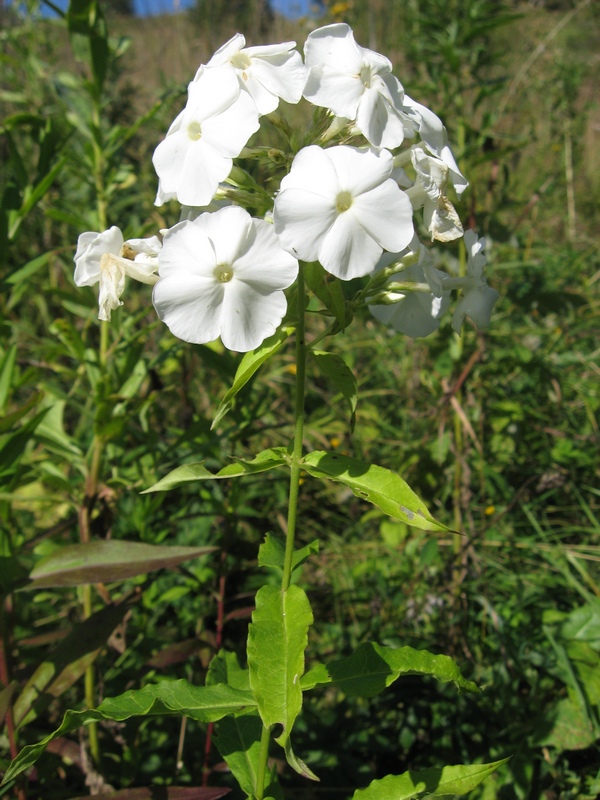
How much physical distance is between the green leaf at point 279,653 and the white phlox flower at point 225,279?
45 cm

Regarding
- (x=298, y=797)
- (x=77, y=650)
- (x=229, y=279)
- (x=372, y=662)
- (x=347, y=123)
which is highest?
(x=347, y=123)

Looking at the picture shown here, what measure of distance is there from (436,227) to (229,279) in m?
0.38

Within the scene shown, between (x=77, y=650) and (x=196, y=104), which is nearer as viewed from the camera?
(x=196, y=104)

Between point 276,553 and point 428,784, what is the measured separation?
508mm

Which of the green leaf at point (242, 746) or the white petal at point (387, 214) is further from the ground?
the white petal at point (387, 214)

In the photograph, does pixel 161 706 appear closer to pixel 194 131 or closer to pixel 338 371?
pixel 338 371

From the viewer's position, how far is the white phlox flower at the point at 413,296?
3.91ft

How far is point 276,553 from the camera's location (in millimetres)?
1342

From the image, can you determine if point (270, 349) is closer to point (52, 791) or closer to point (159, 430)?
point (52, 791)

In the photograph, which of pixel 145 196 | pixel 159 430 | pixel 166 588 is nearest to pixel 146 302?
pixel 145 196

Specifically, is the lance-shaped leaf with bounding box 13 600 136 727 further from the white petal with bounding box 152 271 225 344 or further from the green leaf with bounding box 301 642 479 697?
the white petal with bounding box 152 271 225 344

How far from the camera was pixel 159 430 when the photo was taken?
287 cm

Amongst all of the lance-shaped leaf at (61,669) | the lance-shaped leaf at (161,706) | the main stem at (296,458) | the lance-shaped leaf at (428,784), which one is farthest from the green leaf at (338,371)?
the lance-shaped leaf at (61,669)

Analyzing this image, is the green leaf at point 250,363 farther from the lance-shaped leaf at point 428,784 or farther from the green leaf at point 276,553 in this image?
the lance-shaped leaf at point 428,784
